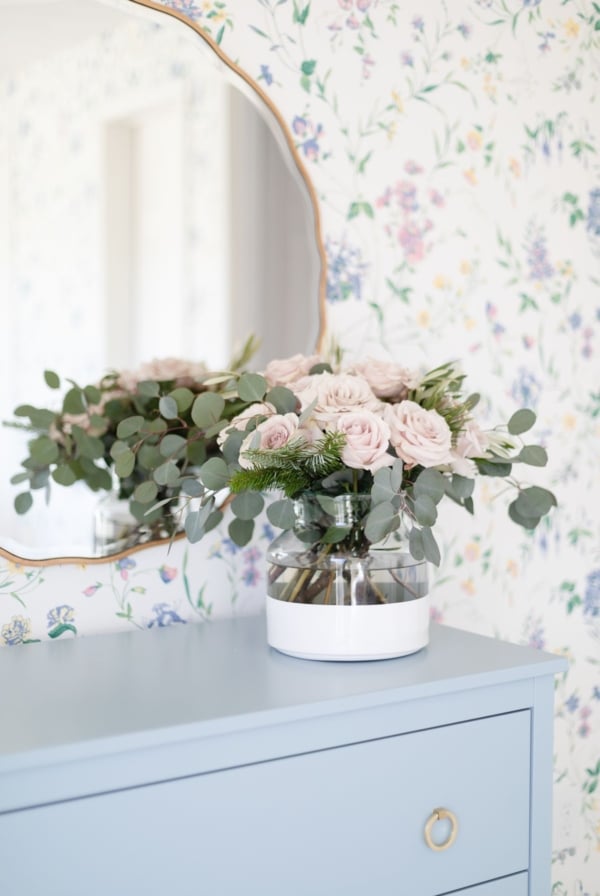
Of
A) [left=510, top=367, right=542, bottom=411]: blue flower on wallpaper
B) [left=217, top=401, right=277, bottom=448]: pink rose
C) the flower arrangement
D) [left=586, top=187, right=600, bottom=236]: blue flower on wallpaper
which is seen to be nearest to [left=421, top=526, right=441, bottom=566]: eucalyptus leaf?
the flower arrangement

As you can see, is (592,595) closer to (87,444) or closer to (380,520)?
(380,520)

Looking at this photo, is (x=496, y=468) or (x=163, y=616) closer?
(x=496, y=468)

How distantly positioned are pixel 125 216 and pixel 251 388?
1.26ft

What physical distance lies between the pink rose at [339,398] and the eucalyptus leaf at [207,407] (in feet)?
0.44

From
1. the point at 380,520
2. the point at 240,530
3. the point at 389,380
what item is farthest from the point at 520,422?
the point at 240,530

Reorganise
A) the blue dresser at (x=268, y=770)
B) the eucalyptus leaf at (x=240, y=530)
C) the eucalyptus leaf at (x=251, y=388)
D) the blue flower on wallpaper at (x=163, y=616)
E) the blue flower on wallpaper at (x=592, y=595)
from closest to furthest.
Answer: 1. the blue dresser at (x=268, y=770)
2. the eucalyptus leaf at (x=251, y=388)
3. the eucalyptus leaf at (x=240, y=530)
4. the blue flower on wallpaper at (x=163, y=616)
5. the blue flower on wallpaper at (x=592, y=595)

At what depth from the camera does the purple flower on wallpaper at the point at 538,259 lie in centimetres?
171

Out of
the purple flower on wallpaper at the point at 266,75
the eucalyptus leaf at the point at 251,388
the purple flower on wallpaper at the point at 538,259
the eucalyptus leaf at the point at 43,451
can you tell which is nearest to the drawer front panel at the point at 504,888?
the eucalyptus leaf at the point at 251,388

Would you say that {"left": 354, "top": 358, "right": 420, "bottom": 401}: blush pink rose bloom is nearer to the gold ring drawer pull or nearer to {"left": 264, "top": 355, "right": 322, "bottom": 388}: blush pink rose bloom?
{"left": 264, "top": 355, "right": 322, "bottom": 388}: blush pink rose bloom

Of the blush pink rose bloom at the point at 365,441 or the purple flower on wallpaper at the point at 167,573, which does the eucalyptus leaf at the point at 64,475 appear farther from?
the blush pink rose bloom at the point at 365,441

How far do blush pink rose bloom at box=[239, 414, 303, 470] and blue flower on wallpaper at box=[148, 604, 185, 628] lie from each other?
0.38 metres

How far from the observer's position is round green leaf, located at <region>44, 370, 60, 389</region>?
4.10 ft

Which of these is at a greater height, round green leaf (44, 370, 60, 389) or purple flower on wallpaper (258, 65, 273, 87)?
purple flower on wallpaper (258, 65, 273, 87)

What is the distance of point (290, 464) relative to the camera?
106 cm
